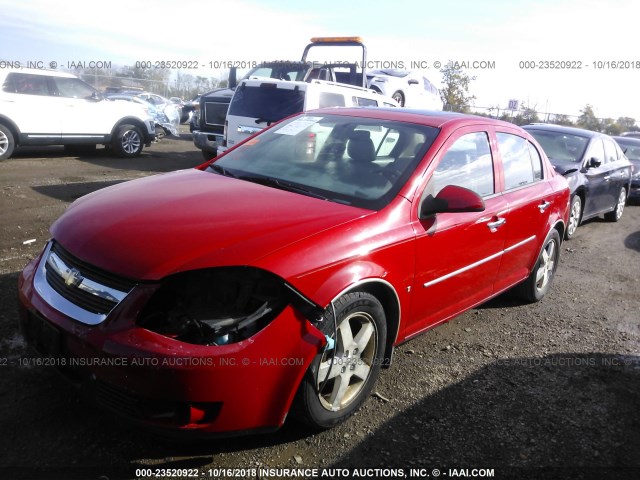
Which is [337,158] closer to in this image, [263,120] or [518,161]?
[518,161]

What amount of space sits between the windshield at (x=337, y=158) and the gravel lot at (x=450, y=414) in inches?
50.5

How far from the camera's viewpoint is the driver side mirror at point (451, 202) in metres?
3.28

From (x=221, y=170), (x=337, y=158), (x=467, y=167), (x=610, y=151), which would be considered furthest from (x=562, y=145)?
(x=221, y=170)

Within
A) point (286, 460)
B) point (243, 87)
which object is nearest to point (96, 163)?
point (243, 87)

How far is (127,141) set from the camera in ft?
40.6

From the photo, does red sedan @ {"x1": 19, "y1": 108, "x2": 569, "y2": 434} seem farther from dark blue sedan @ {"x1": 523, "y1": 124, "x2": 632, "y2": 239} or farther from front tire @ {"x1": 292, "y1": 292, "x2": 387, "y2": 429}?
dark blue sedan @ {"x1": 523, "y1": 124, "x2": 632, "y2": 239}

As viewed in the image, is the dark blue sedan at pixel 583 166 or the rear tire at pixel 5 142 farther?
the rear tire at pixel 5 142

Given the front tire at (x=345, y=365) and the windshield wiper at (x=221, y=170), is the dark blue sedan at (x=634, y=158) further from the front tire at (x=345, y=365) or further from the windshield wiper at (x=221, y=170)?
the front tire at (x=345, y=365)

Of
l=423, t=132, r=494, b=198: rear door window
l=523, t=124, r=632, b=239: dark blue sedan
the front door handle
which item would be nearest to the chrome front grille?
l=423, t=132, r=494, b=198: rear door window

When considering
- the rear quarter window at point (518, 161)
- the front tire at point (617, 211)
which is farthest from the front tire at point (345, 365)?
the front tire at point (617, 211)

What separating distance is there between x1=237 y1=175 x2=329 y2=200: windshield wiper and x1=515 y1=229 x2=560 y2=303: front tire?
264 cm

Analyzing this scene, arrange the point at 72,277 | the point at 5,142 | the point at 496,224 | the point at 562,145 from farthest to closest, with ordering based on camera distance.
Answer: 1. the point at 5,142
2. the point at 562,145
3. the point at 496,224
4. the point at 72,277

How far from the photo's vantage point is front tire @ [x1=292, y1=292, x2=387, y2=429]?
2705 millimetres

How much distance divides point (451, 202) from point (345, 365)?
1.17 metres
